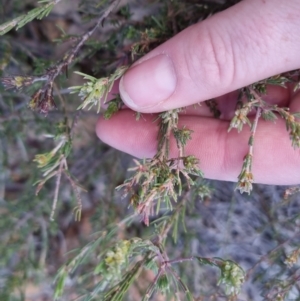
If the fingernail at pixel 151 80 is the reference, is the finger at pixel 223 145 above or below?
below

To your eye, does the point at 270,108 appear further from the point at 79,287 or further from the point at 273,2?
the point at 79,287

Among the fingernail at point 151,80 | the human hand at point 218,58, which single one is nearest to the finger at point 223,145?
the human hand at point 218,58

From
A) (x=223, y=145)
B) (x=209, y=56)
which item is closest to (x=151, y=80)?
(x=209, y=56)

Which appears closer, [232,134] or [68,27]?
[232,134]

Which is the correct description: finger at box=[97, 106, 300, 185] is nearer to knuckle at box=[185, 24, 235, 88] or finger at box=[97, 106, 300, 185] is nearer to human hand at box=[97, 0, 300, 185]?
human hand at box=[97, 0, 300, 185]

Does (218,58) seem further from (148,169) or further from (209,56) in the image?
(148,169)

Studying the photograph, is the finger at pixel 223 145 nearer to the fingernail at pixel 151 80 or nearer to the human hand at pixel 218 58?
the human hand at pixel 218 58

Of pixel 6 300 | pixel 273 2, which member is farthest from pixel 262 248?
pixel 273 2
